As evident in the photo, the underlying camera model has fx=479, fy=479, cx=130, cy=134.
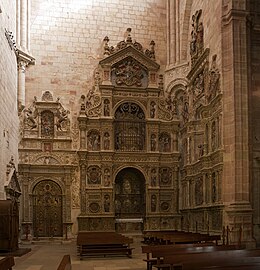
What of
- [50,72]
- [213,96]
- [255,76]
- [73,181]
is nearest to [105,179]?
[73,181]

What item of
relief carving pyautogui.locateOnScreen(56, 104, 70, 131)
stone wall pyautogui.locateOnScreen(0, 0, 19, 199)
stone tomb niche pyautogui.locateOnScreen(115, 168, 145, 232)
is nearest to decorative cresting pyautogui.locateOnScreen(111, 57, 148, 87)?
relief carving pyautogui.locateOnScreen(56, 104, 70, 131)

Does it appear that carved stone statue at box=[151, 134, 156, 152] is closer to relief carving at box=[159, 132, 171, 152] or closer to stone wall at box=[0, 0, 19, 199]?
relief carving at box=[159, 132, 171, 152]

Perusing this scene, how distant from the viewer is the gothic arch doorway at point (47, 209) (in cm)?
2178

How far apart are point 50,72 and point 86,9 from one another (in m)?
3.70

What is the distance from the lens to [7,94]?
1794 cm

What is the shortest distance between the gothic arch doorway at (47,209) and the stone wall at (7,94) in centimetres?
206

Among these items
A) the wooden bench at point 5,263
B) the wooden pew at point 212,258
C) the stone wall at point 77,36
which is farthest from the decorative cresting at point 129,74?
the wooden bench at point 5,263

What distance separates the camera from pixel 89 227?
72.0 feet

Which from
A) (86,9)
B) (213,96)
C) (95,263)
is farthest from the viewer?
(86,9)

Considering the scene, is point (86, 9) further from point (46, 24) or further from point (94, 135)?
point (94, 135)

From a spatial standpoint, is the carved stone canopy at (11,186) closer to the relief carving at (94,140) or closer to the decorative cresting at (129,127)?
the relief carving at (94,140)

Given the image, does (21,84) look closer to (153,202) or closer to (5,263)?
(153,202)

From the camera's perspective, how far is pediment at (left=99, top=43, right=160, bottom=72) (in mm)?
23188

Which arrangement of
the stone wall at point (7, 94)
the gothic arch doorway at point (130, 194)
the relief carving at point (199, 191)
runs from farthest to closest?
the gothic arch doorway at point (130, 194) → the relief carving at point (199, 191) → the stone wall at point (7, 94)
